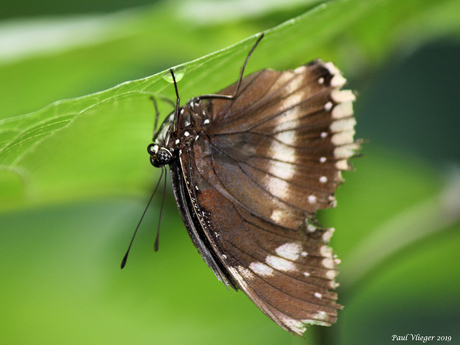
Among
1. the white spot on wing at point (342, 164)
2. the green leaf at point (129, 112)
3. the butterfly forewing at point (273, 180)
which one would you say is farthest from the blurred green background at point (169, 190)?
the white spot on wing at point (342, 164)

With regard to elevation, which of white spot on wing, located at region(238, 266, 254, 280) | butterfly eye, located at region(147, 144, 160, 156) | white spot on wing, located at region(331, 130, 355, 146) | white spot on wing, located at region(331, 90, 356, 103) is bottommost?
white spot on wing, located at region(238, 266, 254, 280)

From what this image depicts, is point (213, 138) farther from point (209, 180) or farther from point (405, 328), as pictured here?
point (405, 328)

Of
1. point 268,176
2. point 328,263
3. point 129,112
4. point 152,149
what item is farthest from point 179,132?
point 328,263

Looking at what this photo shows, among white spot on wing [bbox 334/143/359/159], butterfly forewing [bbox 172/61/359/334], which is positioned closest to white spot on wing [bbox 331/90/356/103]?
butterfly forewing [bbox 172/61/359/334]

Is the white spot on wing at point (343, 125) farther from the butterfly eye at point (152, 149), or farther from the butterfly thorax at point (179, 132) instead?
the butterfly eye at point (152, 149)

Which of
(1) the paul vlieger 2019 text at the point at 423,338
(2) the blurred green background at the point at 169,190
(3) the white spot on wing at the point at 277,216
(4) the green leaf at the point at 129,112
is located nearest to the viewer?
(4) the green leaf at the point at 129,112

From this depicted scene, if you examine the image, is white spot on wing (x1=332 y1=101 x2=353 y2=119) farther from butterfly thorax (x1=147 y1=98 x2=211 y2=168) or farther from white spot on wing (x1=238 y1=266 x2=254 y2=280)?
white spot on wing (x1=238 y1=266 x2=254 y2=280)

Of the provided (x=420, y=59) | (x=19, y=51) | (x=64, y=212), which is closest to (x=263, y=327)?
(x=64, y=212)
